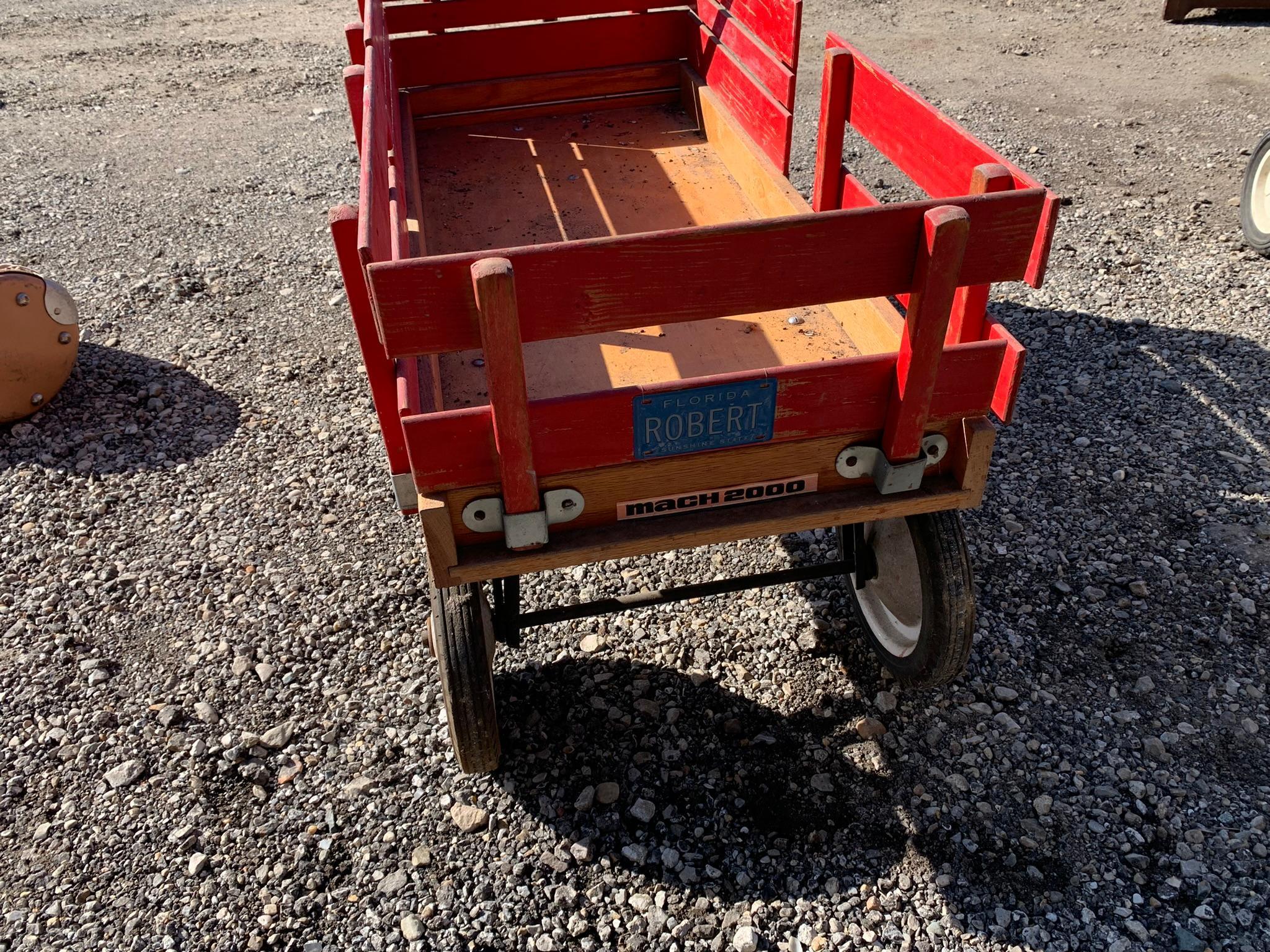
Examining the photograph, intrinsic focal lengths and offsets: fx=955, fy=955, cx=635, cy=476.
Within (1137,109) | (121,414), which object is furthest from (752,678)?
(1137,109)

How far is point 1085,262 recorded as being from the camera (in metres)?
6.01

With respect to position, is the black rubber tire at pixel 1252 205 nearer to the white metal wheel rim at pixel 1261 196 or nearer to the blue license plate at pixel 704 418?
the white metal wheel rim at pixel 1261 196

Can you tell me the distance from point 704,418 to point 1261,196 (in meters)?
5.36

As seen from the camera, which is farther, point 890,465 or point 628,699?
point 628,699

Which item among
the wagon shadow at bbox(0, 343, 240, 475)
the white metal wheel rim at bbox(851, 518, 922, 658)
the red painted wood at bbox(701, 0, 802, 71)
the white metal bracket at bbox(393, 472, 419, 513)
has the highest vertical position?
the red painted wood at bbox(701, 0, 802, 71)

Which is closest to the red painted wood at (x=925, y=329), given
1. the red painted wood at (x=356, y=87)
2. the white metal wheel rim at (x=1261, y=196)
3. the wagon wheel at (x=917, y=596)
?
the wagon wheel at (x=917, y=596)

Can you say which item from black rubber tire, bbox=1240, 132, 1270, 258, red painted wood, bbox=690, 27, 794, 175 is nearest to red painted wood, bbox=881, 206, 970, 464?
red painted wood, bbox=690, 27, 794, 175

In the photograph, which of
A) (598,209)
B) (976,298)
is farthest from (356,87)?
(976,298)

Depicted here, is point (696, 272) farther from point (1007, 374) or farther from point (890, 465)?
point (1007, 374)

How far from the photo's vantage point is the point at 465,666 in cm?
276

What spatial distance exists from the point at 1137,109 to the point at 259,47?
368 inches

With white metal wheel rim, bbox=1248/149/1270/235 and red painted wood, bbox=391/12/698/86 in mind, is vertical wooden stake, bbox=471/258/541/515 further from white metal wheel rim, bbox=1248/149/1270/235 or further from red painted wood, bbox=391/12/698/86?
white metal wheel rim, bbox=1248/149/1270/235

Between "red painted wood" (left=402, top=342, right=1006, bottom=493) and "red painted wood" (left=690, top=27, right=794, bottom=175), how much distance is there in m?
1.92

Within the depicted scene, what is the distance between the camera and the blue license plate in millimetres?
2379
